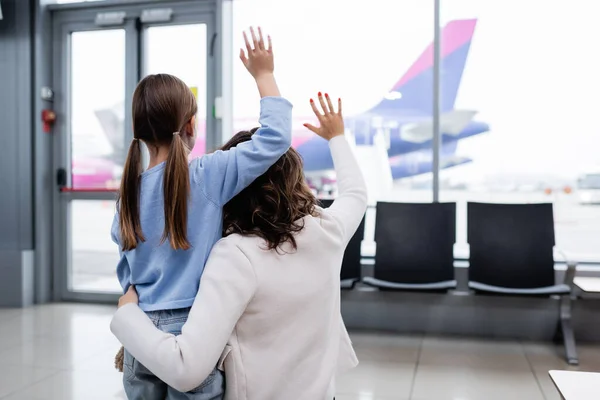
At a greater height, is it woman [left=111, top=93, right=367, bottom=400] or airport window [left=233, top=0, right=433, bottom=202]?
airport window [left=233, top=0, right=433, bottom=202]

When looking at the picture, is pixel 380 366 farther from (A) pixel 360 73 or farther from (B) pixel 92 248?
(B) pixel 92 248

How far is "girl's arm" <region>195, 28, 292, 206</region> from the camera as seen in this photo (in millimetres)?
1013

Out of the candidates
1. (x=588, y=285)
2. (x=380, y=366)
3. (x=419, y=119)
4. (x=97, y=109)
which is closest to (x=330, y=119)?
(x=380, y=366)

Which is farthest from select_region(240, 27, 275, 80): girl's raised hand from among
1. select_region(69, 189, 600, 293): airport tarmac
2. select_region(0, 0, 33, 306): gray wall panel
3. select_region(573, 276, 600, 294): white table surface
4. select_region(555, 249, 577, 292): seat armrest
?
select_region(0, 0, 33, 306): gray wall panel

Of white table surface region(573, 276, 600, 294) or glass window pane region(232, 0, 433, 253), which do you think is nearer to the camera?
white table surface region(573, 276, 600, 294)

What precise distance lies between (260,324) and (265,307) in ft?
0.11

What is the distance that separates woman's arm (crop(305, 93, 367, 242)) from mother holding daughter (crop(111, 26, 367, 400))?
10 mm

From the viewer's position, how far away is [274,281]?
0.93 meters

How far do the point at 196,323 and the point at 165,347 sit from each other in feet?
0.21

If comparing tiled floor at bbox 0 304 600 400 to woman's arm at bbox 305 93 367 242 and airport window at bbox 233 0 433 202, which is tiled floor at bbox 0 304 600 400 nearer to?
airport window at bbox 233 0 433 202

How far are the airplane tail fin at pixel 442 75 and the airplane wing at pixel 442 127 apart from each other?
7cm

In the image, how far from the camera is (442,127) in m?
4.46

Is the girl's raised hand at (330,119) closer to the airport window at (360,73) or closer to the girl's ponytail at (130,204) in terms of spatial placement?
the girl's ponytail at (130,204)

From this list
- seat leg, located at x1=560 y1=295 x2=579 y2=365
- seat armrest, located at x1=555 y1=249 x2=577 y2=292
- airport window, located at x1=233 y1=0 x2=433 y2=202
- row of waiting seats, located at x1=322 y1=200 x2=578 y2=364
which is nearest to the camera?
seat leg, located at x1=560 y1=295 x2=579 y2=365
